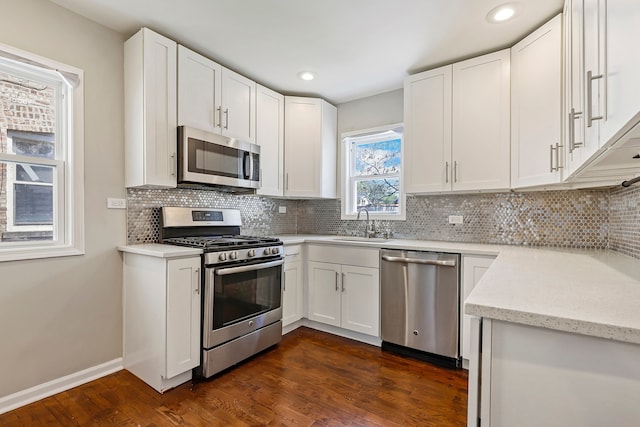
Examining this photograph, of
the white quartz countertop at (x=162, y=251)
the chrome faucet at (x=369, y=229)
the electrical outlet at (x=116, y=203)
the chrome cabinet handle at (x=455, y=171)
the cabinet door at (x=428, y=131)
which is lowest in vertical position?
the white quartz countertop at (x=162, y=251)

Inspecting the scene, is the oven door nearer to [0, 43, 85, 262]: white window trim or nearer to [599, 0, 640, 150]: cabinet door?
[0, 43, 85, 262]: white window trim

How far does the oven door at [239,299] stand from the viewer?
7.14 feet

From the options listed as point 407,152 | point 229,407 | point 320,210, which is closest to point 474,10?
point 407,152

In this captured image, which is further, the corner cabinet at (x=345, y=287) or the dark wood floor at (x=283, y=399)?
the corner cabinet at (x=345, y=287)

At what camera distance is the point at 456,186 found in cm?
265

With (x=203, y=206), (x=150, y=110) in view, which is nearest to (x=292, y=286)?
(x=203, y=206)

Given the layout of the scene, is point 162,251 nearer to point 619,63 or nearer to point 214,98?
point 214,98

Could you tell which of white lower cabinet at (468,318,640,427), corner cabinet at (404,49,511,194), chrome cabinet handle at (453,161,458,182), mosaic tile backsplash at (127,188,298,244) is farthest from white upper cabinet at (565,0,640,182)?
mosaic tile backsplash at (127,188,298,244)

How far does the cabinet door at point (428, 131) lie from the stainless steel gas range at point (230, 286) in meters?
1.45

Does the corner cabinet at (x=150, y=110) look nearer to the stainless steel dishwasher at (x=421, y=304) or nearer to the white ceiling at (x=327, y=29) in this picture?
the white ceiling at (x=327, y=29)

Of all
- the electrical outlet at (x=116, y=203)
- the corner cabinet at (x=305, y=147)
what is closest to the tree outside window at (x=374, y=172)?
the corner cabinet at (x=305, y=147)

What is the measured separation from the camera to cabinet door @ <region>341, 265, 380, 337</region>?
2748mm

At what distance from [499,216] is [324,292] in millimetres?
1775

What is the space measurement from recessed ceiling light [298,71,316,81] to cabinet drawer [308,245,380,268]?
66.7 inches
